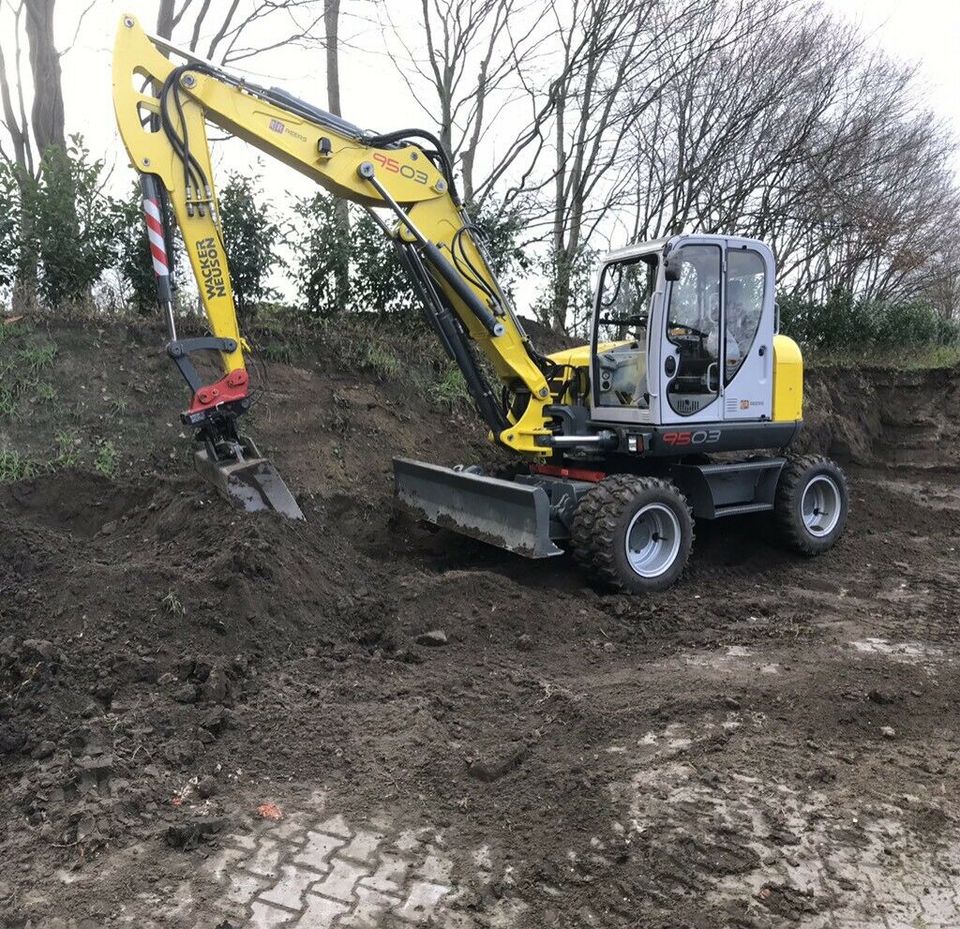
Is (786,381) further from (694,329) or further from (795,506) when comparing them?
(694,329)

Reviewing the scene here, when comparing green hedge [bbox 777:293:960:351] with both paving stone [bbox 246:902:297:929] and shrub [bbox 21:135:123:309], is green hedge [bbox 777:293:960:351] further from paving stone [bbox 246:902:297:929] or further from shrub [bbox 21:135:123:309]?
paving stone [bbox 246:902:297:929]

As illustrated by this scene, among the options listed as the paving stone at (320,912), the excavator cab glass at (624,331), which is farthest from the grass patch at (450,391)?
the paving stone at (320,912)

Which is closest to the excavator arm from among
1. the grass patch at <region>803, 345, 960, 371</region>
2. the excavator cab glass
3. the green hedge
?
the excavator cab glass

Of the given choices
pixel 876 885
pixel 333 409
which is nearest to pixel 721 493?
pixel 333 409

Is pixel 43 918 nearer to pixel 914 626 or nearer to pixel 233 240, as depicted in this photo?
pixel 914 626

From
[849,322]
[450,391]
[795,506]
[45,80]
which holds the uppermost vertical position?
[45,80]

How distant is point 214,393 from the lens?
599 centimetres

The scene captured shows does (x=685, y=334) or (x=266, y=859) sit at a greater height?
(x=685, y=334)

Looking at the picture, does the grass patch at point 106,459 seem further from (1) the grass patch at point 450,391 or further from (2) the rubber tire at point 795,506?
(2) the rubber tire at point 795,506

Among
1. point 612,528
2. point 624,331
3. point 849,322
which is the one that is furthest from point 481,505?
point 849,322

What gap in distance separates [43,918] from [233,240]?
7.75m

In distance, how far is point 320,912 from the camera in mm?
2904

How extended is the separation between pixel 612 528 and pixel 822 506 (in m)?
3.00

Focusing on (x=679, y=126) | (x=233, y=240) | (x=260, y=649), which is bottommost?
(x=260, y=649)
